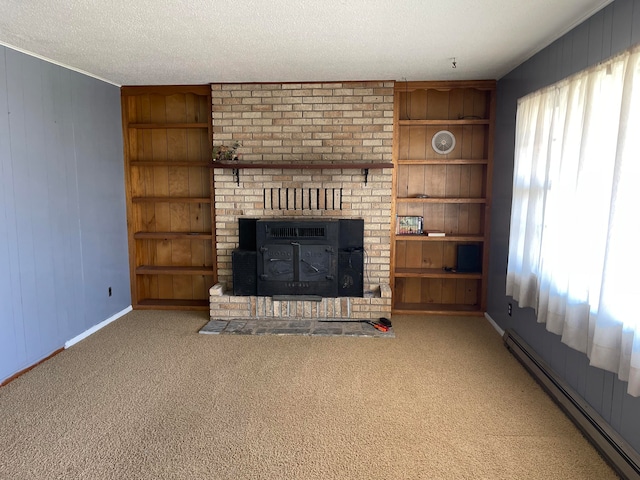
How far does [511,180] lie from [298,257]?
6.95ft

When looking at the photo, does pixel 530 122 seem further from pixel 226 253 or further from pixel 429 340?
pixel 226 253

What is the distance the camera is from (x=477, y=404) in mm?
2773

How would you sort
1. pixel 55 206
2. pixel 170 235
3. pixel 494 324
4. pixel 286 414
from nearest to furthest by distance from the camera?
pixel 286 414 < pixel 55 206 < pixel 494 324 < pixel 170 235

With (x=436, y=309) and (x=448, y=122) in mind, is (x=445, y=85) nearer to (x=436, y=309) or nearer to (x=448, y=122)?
(x=448, y=122)

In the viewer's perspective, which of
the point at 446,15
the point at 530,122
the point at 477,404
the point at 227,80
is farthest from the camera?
the point at 227,80

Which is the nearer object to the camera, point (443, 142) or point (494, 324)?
point (494, 324)

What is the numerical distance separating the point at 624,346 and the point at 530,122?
6.24 ft

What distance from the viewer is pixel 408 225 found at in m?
4.68

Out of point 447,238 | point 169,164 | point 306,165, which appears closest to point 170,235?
point 169,164

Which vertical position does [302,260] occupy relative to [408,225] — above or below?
below

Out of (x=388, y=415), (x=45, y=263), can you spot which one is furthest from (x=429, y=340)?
(x=45, y=263)

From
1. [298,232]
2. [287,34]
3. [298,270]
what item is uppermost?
[287,34]

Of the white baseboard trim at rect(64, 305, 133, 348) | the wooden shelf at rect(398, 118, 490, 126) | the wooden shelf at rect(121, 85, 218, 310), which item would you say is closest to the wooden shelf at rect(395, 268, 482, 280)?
the wooden shelf at rect(398, 118, 490, 126)

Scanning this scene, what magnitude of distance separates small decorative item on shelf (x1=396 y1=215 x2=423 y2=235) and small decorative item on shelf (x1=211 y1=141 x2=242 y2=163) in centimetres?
189
